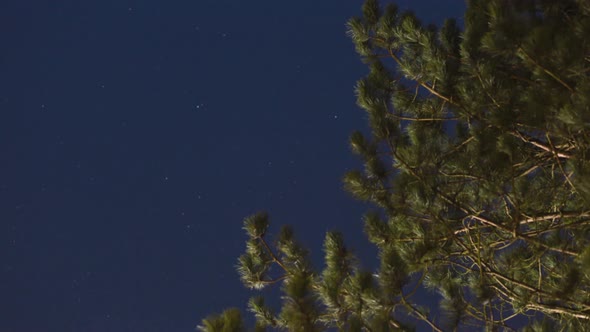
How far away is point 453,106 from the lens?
2.07m

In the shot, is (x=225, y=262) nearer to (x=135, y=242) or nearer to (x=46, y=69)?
(x=135, y=242)

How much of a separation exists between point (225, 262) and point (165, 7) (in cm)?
367

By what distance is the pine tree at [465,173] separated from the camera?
175cm

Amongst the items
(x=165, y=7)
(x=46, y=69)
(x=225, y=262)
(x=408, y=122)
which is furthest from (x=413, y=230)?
(x=165, y=7)

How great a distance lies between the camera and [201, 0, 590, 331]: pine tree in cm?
175

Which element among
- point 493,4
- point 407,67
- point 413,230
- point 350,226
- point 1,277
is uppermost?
point 493,4

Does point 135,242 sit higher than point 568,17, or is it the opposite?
point 568,17

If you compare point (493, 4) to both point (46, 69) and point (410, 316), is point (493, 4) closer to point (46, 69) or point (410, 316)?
point (410, 316)

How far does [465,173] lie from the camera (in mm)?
1941

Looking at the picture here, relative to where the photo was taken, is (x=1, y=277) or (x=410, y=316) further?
(x=1, y=277)

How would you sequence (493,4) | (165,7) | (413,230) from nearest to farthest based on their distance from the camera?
(493,4)
(413,230)
(165,7)

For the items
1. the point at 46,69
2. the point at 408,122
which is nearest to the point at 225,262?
the point at 46,69

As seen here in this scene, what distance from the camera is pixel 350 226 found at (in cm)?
834

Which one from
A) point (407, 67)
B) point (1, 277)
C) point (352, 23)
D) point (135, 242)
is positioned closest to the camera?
point (407, 67)
